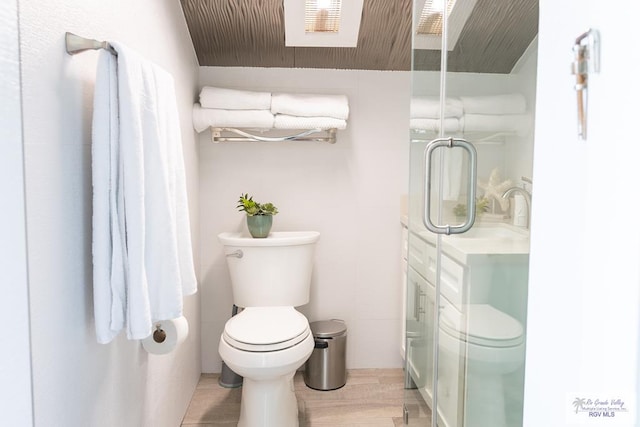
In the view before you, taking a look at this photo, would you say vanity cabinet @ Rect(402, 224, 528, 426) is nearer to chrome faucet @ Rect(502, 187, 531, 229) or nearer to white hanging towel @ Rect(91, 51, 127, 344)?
chrome faucet @ Rect(502, 187, 531, 229)

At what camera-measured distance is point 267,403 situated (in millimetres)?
1972

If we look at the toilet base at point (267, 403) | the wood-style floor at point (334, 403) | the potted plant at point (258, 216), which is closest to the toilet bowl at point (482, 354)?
the toilet base at point (267, 403)

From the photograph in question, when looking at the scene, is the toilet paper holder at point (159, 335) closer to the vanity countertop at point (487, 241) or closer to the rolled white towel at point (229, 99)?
the vanity countertop at point (487, 241)

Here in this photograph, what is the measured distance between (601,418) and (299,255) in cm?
182

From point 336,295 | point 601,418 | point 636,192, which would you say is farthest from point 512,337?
point 336,295

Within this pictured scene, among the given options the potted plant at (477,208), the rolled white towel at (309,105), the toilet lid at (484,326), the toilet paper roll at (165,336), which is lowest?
the toilet paper roll at (165,336)

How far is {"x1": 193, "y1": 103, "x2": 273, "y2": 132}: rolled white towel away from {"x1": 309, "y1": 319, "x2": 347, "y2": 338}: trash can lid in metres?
1.06

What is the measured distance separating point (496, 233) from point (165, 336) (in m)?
1.05

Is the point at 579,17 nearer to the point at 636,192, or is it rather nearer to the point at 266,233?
the point at 636,192

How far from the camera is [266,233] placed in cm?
241

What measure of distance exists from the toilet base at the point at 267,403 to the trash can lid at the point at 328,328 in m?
0.49

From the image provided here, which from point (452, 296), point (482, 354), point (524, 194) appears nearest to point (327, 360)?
point (452, 296)

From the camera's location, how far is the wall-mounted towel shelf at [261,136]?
8.07 feet

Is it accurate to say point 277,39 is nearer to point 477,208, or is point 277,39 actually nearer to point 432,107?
point 432,107
